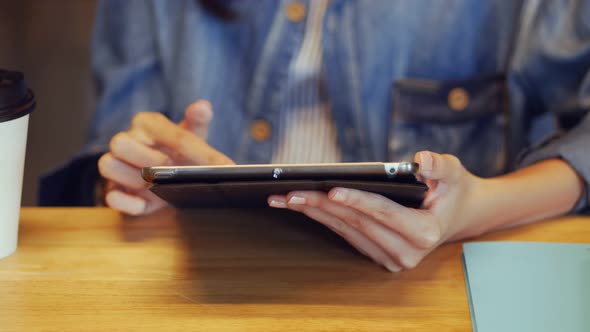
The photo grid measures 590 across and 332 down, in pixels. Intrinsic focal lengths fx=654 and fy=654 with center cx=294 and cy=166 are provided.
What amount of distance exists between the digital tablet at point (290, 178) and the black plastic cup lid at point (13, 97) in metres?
0.14

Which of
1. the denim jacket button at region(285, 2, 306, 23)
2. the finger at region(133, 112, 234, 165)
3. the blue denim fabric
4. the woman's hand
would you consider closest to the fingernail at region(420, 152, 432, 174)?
the woman's hand

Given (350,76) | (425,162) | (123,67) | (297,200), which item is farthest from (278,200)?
(123,67)

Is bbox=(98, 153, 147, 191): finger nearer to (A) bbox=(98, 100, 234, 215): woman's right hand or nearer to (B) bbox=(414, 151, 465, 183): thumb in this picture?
(A) bbox=(98, 100, 234, 215): woman's right hand

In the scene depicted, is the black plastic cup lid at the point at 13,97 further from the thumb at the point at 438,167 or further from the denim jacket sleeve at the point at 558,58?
the denim jacket sleeve at the point at 558,58

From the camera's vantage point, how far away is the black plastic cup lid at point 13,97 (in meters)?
0.53

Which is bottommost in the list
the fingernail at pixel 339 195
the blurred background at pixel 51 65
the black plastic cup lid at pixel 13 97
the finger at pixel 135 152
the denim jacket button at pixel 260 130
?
the blurred background at pixel 51 65

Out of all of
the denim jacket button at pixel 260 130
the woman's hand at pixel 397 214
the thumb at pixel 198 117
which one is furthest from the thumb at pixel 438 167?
the denim jacket button at pixel 260 130

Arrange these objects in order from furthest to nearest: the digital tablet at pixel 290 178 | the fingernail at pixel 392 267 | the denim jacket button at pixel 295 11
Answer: the denim jacket button at pixel 295 11
the fingernail at pixel 392 267
the digital tablet at pixel 290 178

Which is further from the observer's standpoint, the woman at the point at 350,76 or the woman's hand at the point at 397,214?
the woman at the point at 350,76

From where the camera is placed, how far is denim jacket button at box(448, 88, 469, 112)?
0.95 metres

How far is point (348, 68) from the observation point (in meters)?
0.94

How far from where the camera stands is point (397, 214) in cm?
51

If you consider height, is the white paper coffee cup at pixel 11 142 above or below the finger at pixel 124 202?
above

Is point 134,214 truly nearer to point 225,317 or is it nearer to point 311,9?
point 225,317
